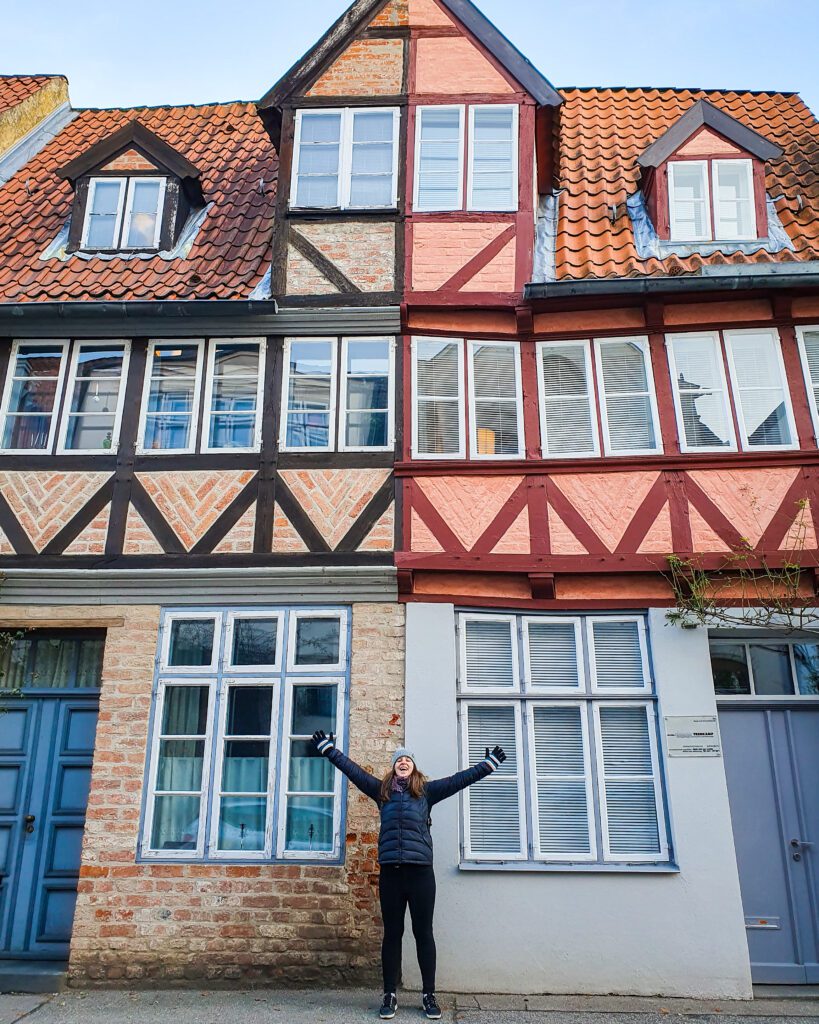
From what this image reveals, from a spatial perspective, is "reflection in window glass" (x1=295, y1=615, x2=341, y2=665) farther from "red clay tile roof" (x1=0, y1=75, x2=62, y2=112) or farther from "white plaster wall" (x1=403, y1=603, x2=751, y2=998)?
"red clay tile roof" (x1=0, y1=75, x2=62, y2=112)

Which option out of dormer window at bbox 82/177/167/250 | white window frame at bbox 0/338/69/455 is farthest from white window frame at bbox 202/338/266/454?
dormer window at bbox 82/177/167/250

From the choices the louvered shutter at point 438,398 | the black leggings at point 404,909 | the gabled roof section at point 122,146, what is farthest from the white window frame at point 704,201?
the black leggings at point 404,909

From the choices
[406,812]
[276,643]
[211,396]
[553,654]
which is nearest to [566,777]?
[553,654]

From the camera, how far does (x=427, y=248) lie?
8.73 meters

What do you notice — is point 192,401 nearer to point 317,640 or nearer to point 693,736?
point 317,640

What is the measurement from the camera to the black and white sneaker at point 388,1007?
607 cm

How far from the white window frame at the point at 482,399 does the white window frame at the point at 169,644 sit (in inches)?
110

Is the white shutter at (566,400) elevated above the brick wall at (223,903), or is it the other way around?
the white shutter at (566,400)

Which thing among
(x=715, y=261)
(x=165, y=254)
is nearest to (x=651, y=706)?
(x=715, y=261)

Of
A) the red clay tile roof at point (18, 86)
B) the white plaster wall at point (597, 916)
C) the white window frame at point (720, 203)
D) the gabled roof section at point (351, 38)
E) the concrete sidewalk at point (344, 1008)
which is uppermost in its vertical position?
the red clay tile roof at point (18, 86)

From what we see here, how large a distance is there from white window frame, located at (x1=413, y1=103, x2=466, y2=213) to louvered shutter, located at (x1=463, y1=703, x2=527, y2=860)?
496 centimetres

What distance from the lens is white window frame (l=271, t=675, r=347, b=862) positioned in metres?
7.15

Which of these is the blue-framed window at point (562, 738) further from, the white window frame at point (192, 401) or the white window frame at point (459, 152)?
the white window frame at point (459, 152)

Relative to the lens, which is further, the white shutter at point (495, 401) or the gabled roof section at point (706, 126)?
the gabled roof section at point (706, 126)
